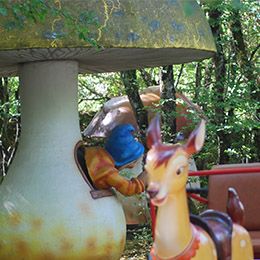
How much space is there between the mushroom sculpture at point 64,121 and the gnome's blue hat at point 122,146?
0.31 metres

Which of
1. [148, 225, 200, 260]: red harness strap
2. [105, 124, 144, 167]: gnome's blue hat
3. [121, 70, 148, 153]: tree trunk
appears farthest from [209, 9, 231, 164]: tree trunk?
[148, 225, 200, 260]: red harness strap

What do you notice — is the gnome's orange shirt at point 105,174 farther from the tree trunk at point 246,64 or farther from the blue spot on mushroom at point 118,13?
the tree trunk at point 246,64

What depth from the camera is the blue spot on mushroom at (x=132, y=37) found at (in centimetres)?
429

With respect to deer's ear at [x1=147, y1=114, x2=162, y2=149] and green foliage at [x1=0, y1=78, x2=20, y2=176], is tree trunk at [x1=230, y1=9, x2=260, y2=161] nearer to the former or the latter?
green foliage at [x1=0, y1=78, x2=20, y2=176]

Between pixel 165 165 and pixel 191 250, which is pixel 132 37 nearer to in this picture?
pixel 165 165

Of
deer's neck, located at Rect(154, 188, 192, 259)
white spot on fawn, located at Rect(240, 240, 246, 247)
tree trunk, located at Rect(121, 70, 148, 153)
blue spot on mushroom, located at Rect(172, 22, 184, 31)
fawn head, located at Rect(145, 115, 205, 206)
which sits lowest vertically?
white spot on fawn, located at Rect(240, 240, 246, 247)

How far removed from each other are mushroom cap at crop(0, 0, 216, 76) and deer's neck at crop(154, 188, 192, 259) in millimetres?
1498

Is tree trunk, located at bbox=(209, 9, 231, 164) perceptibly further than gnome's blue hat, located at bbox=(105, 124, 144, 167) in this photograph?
Yes

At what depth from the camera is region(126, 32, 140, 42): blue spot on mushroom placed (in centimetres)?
429

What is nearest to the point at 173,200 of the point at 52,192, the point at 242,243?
the point at 242,243

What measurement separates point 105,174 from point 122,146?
0.36 m

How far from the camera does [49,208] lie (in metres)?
4.59

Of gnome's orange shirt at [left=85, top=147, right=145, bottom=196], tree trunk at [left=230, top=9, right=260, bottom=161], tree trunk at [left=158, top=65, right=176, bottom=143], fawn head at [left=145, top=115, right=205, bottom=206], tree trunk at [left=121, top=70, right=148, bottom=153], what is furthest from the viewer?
tree trunk at [left=230, top=9, right=260, bottom=161]

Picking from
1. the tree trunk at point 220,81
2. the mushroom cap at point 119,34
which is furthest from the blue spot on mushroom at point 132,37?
the tree trunk at point 220,81
